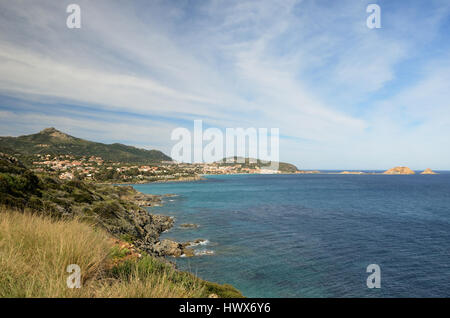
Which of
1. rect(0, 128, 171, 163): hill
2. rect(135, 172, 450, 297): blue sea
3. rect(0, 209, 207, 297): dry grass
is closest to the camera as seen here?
rect(0, 209, 207, 297): dry grass

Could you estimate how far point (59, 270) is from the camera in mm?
3904

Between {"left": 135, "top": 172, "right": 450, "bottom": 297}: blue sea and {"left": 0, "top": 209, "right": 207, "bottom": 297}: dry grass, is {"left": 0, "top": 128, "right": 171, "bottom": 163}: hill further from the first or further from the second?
{"left": 0, "top": 209, "right": 207, "bottom": 297}: dry grass

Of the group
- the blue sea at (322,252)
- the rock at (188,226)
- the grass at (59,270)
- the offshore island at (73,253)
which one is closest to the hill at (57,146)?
the rock at (188,226)

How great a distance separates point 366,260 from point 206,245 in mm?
16228

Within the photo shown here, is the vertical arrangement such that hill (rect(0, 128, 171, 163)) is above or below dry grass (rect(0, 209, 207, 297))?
above

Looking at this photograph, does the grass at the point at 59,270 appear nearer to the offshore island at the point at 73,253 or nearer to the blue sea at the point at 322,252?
the offshore island at the point at 73,253

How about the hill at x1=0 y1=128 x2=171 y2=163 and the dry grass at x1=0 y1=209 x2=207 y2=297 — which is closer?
the dry grass at x1=0 y1=209 x2=207 y2=297

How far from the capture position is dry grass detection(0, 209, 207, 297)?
328cm

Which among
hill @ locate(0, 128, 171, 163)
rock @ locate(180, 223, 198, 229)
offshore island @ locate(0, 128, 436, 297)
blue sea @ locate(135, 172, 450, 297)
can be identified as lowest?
rock @ locate(180, 223, 198, 229)

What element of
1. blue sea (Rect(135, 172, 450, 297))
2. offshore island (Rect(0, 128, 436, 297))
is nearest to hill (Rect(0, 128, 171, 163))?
offshore island (Rect(0, 128, 436, 297))

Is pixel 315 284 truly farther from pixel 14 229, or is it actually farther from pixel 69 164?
pixel 69 164

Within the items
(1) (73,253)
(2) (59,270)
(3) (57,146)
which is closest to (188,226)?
(1) (73,253)

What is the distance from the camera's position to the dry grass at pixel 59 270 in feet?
10.8
